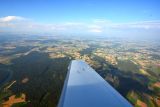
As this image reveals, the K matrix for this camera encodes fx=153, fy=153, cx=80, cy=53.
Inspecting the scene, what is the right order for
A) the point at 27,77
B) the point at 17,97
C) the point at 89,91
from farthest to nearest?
the point at 27,77 → the point at 17,97 → the point at 89,91

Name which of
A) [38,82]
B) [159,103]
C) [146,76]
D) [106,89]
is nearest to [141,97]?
[159,103]

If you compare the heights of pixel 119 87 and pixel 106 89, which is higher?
pixel 106 89

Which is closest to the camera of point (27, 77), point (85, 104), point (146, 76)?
point (85, 104)

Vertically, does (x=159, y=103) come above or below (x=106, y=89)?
below

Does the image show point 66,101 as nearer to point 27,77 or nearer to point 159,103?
point 159,103

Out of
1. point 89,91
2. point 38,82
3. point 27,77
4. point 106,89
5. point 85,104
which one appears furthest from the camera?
point 27,77

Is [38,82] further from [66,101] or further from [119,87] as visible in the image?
[66,101]

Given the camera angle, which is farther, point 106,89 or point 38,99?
point 38,99

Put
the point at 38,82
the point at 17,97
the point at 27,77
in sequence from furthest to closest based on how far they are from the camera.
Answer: the point at 27,77 < the point at 38,82 < the point at 17,97

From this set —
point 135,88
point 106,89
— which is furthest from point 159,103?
point 106,89
